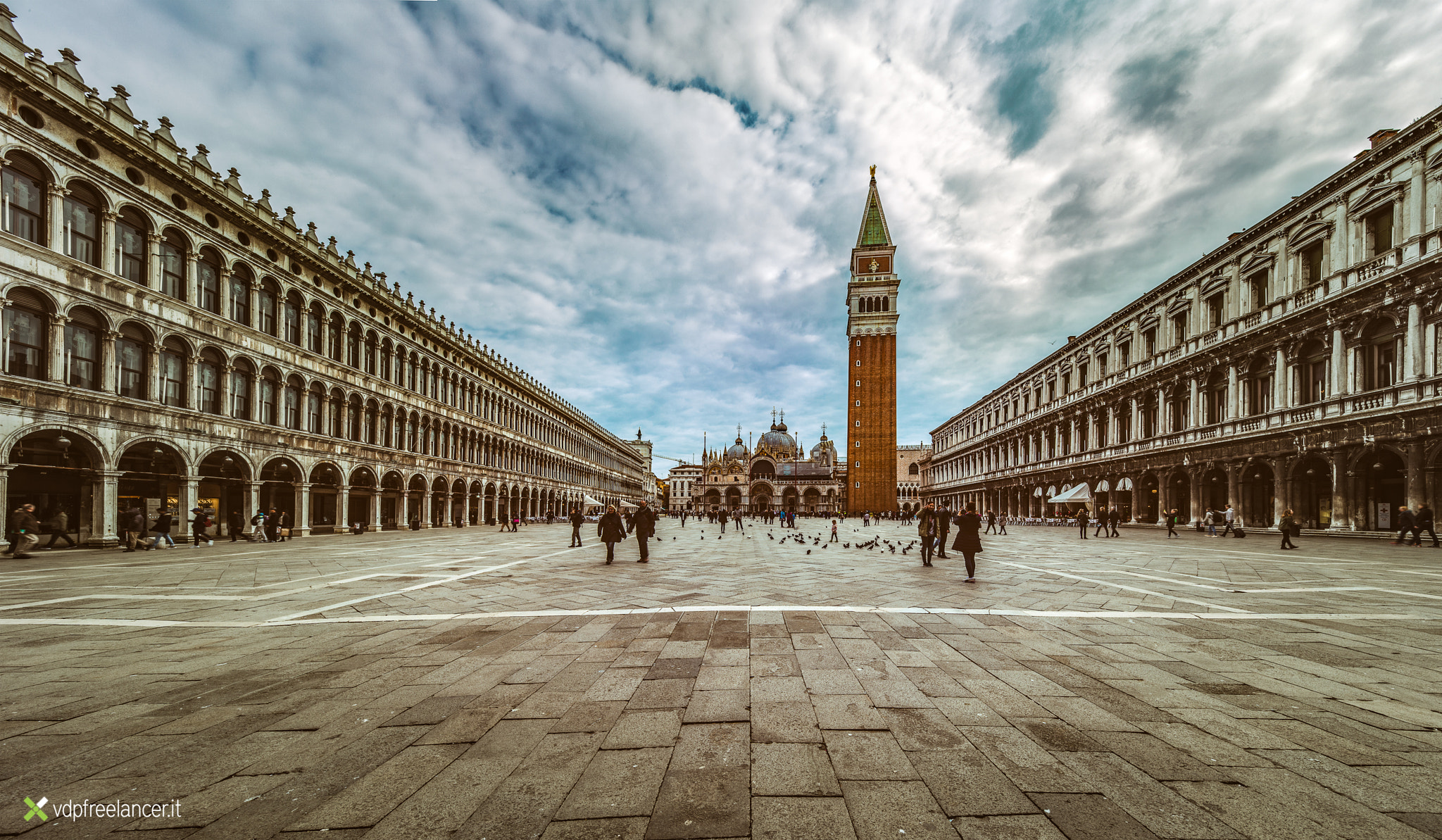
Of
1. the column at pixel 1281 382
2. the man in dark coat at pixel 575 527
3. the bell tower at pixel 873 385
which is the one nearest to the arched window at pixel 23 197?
the man in dark coat at pixel 575 527

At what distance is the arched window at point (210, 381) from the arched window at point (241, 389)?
471mm

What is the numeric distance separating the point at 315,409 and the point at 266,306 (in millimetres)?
5035

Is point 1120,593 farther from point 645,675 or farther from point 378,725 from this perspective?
point 378,725

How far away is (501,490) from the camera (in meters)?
46.1

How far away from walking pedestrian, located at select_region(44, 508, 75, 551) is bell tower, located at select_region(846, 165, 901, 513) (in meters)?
71.7

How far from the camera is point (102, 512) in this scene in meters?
17.5

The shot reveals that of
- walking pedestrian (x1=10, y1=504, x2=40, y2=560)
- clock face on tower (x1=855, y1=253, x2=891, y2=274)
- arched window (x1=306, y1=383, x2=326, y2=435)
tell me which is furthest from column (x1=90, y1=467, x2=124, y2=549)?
clock face on tower (x1=855, y1=253, x2=891, y2=274)

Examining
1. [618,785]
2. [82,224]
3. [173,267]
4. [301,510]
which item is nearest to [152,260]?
[173,267]

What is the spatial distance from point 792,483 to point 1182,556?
322ft

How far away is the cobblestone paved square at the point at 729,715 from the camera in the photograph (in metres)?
2.84

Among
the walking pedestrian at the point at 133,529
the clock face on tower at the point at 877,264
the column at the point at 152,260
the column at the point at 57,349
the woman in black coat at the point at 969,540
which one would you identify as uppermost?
the clock face on tower at the point at 877,264

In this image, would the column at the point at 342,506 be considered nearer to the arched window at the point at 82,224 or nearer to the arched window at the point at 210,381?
the arched window at the point at 210,381

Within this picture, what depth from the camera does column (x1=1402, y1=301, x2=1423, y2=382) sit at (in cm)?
1892

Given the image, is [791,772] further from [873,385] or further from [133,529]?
[873,385]
